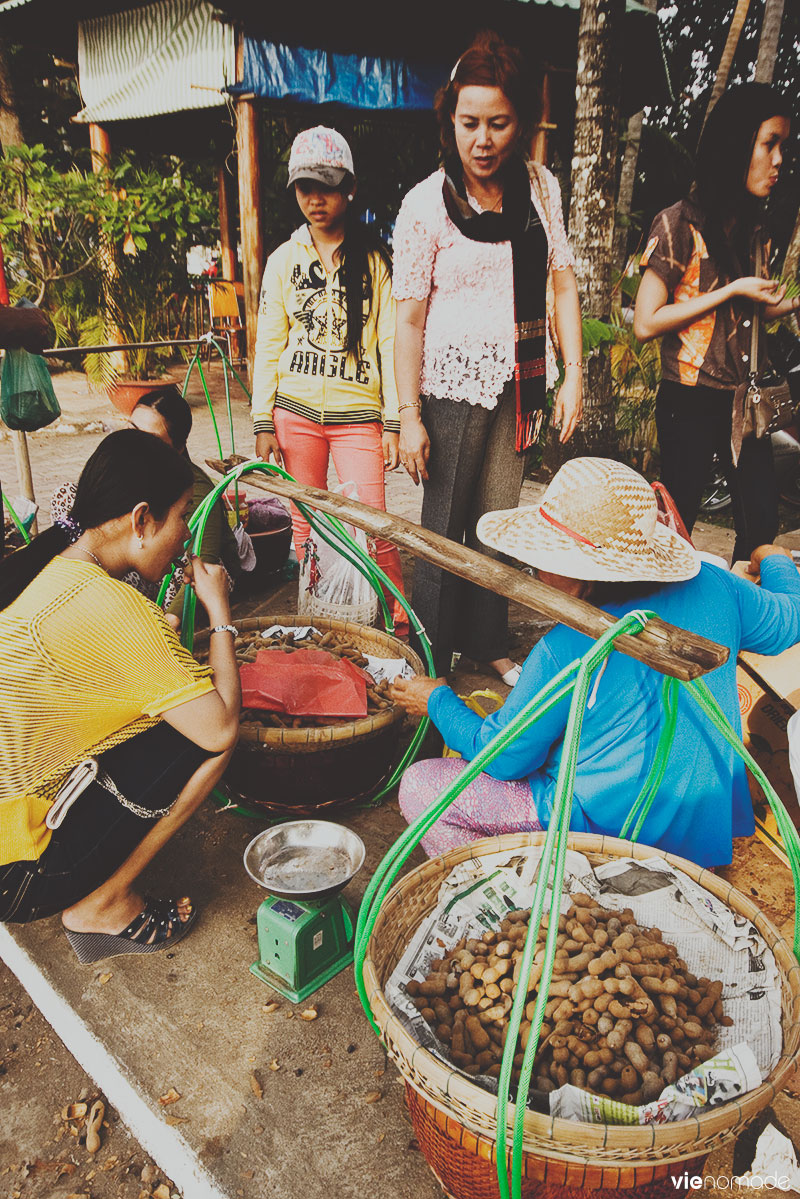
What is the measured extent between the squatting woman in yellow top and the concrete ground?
0.15 meters

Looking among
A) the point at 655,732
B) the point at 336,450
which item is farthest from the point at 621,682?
the point at 336,450

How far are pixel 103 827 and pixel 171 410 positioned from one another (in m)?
1.75

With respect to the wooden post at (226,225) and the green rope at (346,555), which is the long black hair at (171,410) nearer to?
the green rope at (346,555)

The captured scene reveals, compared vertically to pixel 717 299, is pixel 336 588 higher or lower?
lower

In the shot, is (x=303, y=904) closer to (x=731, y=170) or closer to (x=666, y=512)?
(x=666, y=512)

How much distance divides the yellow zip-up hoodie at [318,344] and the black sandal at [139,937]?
76.1 inches

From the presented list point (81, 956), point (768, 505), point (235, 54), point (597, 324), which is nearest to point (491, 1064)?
point (81, 956)

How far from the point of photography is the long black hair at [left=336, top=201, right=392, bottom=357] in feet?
10.2

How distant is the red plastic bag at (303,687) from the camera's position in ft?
8.32

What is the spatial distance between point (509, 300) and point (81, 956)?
7.88 ft

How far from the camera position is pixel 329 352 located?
10.4 feet

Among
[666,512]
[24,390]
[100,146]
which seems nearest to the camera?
[666,512]

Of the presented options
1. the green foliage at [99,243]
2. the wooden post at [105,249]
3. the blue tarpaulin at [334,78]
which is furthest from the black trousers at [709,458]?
the wooden post at [105,249]

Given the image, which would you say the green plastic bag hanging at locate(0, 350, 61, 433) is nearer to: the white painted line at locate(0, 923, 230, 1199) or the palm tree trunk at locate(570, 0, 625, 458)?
the white painted line at locate(0, 923, 230, 1199)
